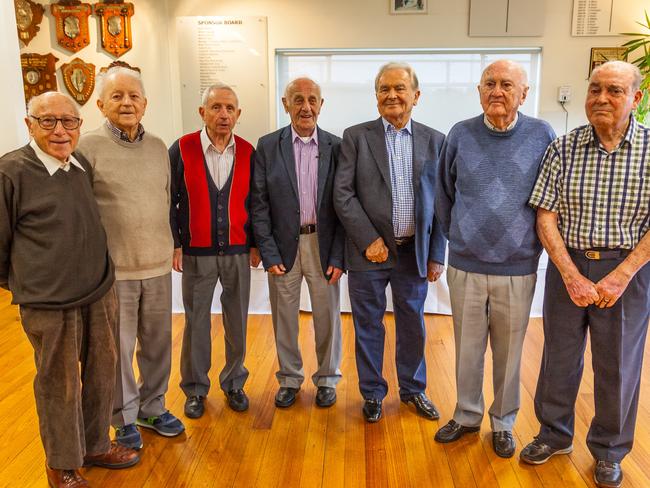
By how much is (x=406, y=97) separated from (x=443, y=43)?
2.84m

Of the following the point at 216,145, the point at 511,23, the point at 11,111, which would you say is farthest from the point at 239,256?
the point at 511,23

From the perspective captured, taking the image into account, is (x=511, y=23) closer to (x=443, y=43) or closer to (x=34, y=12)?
(x=443, y=43)

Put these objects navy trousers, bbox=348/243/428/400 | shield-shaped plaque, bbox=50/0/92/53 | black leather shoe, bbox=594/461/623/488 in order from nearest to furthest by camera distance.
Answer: black leather shoe, bbox=594/461/623/488 < navy trousers, bbox=348/243/428/400 < shield-shaped plaque, bbox=50/0/92/53

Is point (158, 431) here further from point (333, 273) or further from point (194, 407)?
point (333, 273)

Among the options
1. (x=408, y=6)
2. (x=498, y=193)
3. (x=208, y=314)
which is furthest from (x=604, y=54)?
(x=208, y=314)

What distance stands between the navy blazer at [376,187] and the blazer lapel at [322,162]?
0.08 meters

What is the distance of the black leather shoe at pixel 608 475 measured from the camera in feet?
7.25

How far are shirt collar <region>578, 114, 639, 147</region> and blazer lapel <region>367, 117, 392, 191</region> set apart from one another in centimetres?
83

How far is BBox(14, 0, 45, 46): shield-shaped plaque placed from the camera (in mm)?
4797

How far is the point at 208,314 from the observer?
2.79m

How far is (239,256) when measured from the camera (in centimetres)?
276

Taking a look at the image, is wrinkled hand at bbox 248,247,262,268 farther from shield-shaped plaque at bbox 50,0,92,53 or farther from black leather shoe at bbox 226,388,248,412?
shield-shaped plaque at bbox 50,0,92,53

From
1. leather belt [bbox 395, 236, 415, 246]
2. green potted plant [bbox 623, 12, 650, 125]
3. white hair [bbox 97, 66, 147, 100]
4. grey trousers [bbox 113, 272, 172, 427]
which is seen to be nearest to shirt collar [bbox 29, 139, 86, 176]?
white hair [bbox 97, 66, 147, 100]

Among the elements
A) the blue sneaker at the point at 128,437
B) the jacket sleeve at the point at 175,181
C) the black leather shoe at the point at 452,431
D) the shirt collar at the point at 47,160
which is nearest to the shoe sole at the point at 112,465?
the blue sneaker at the point at 128,437
